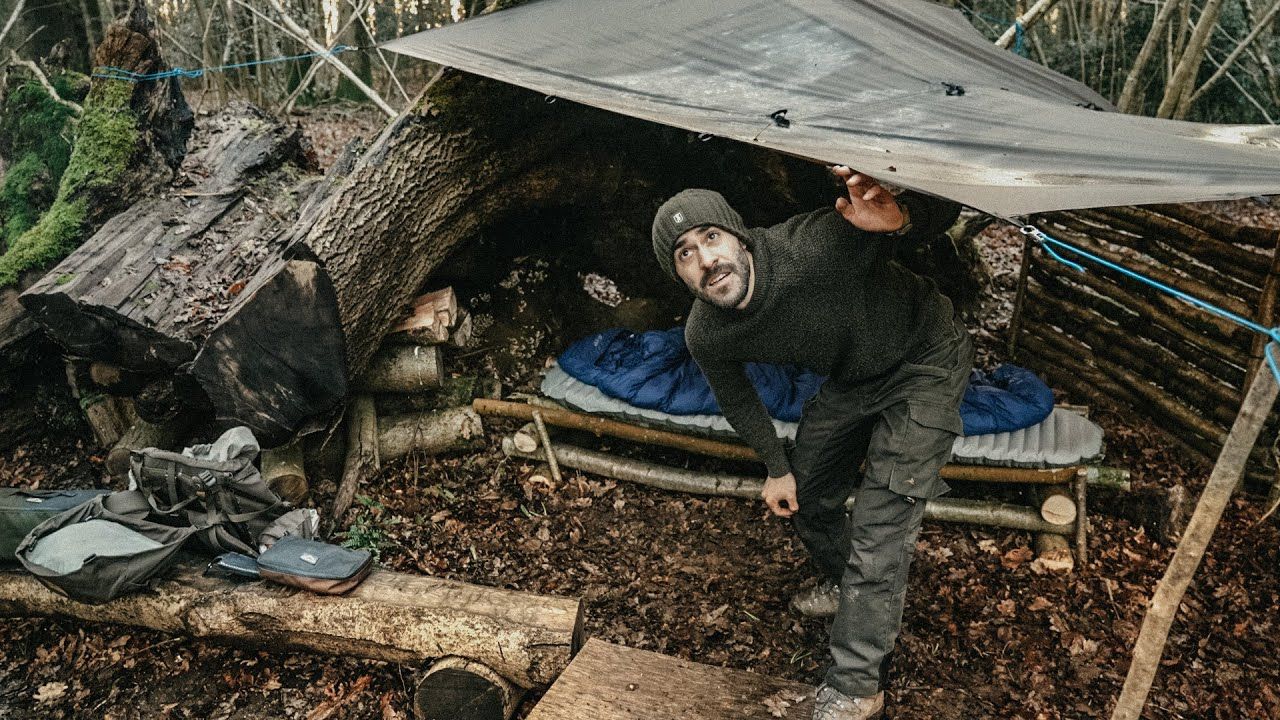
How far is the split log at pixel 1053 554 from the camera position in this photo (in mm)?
3709

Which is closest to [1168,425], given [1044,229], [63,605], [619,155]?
[1044,229]

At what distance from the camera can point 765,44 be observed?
335cm

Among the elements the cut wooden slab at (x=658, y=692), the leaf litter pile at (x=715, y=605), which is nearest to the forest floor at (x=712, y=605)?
the leaf litter pile at (x=715, y=605)

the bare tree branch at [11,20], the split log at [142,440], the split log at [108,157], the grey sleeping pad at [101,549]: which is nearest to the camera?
the grey sleeping pad at [101,549]

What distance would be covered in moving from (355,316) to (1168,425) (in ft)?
14.5

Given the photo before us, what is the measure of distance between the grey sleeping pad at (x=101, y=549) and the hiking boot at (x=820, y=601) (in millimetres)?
2594

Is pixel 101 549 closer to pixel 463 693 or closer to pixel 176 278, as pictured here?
pixel 176 278

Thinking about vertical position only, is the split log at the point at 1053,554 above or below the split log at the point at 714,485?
below

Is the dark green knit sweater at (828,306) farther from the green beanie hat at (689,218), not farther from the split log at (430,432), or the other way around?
the split log at (430,432)

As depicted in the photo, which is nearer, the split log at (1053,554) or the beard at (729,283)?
the beard at (729,283)

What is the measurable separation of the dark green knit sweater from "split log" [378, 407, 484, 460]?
2164mm

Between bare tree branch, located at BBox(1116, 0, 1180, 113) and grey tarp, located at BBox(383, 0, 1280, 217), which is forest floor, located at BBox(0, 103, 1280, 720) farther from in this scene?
bare tree branch, located at BBox(1116, 0, 1180, 113)

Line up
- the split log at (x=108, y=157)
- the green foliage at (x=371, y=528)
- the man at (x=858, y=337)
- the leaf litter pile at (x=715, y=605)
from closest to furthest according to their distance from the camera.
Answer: the man at (x=858, y=337)
the leaf litter pile at (x=715, y=605)
the green foliage at (x=371, y=528)
the split log at (x=108, y=157)

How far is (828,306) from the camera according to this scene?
A: 2.70 metres
